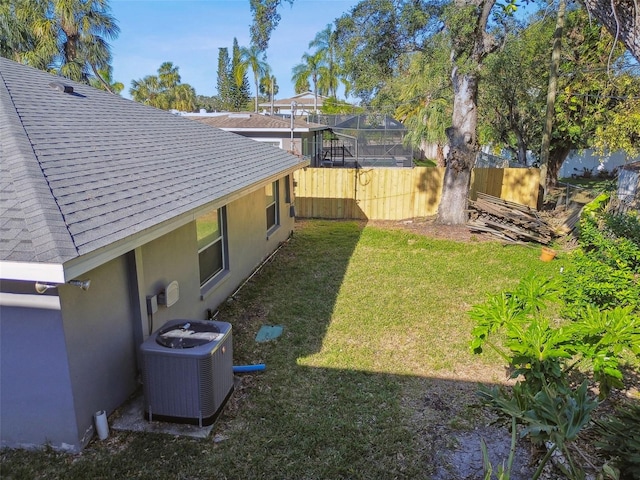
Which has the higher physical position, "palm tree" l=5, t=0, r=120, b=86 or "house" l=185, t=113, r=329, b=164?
"palm tree" l=5, t=0, r=120, b=86

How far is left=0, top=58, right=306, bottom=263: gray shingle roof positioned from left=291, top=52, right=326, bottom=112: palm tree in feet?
146

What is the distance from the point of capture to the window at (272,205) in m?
11.1

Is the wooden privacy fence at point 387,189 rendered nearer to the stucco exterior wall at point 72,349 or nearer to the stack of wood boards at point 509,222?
the stack of wood boards at point 509,222

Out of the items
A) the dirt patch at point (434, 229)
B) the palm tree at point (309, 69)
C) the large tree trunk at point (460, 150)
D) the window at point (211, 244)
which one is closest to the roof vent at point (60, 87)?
the window at point (211, 244)

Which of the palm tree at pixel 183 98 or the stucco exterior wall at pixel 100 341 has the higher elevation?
the palm tree at pixel 183 98

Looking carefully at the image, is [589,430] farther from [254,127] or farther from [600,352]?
[254,127]

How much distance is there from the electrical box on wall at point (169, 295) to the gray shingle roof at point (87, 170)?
1110mm

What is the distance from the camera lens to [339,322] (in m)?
7.18

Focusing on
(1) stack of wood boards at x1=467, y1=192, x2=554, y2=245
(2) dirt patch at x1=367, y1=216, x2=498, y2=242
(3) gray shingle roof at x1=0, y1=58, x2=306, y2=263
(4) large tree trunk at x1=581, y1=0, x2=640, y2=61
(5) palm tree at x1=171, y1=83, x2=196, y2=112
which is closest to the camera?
(3) gray shingle roof at x1=0, y1=58, x2=306, y2=263

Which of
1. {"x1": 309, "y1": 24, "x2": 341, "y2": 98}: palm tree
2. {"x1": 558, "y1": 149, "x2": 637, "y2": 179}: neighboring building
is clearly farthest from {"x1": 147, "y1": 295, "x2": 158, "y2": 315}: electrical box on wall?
{"x1": 309, "y1": 24, "x2": 341, "y2": 98}: palm tree

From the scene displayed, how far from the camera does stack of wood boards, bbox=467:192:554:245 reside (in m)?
12.0

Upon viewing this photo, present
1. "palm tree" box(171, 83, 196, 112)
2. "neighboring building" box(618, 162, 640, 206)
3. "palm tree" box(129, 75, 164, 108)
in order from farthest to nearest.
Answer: "palm tree" box(171, 83, 196, 112), "palm tree" box(129, 75, 164, 108), "neighboring building" box(618, 162, 640, 206)

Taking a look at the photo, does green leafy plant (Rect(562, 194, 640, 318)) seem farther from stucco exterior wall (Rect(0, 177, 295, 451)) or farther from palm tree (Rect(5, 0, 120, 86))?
palm tree (Rect(5, 0, 120, 86))

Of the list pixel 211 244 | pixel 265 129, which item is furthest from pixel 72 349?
pixel 265 129
